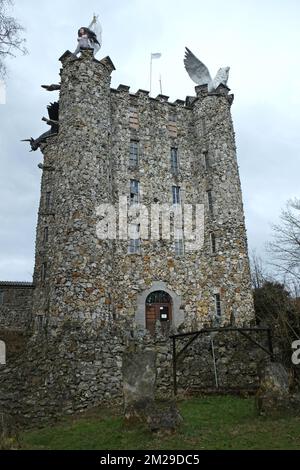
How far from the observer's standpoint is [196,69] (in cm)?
2767

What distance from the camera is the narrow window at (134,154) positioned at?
24178mm

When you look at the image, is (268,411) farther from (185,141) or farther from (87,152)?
(185,141)

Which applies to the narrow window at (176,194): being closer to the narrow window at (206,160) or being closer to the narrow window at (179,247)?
the narrow window at (206,160)

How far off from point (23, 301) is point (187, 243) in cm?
1178

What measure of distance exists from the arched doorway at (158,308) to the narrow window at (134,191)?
5.38m

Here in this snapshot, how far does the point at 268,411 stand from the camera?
10.6m

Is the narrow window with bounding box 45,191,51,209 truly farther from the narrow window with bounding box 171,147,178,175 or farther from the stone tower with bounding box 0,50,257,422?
the narrow window with bounding box 171,147,178,175

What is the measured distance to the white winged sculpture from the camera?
27.2 meters

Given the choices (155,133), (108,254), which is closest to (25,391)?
(108,254)

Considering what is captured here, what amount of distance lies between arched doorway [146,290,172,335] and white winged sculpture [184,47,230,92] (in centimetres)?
1419

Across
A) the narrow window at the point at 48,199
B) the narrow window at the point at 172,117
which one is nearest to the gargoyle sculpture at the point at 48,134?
the narrow window at the point at 48,199

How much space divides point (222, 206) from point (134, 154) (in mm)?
6145

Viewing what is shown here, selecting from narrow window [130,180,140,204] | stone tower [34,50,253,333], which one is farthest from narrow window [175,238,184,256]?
narrow window [130,180,140,204]
